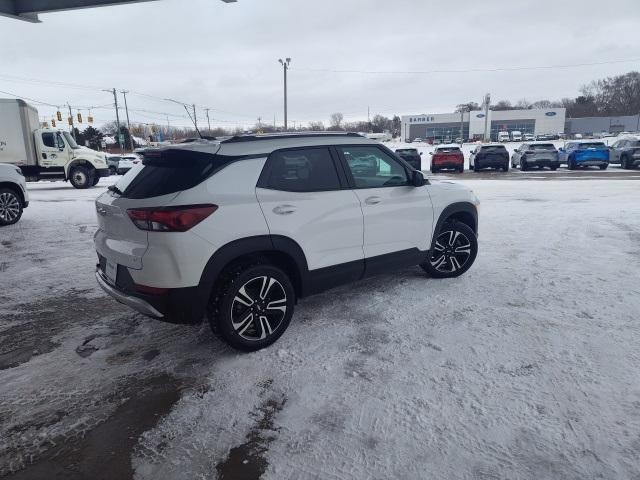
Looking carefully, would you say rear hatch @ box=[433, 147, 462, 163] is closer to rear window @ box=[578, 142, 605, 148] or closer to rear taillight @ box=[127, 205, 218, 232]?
rear window @ box=[578, 142, 605, 148]

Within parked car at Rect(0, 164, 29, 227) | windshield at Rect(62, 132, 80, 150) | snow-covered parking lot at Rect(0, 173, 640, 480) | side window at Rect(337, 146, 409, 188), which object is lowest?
snow-covered parking lot at Rect(0, 173, 640, 480)

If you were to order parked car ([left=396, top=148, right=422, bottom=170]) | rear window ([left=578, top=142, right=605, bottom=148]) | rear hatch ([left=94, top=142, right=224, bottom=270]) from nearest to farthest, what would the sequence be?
rear hatch ([left=94, top=142, right=224, bottom=270]) → rear window ([left=578, top=142, right=605, bottom=148]) → parked car ([left=396, top=148, right=422, bottom=170])

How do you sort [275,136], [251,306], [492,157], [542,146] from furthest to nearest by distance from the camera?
[492,157], [542,146], [275,136], [251,306]

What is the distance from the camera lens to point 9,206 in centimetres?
934

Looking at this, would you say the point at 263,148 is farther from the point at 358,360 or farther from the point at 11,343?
the point at 11,343

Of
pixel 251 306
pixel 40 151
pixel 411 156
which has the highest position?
pixel 40 151

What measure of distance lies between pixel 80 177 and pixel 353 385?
18811 millimetres

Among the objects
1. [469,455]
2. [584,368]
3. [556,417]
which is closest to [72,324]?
[469,455]

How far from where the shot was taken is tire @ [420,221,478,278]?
204 inches

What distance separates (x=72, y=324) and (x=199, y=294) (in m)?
1.91

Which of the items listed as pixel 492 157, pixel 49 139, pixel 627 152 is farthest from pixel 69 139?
pixel 627 152

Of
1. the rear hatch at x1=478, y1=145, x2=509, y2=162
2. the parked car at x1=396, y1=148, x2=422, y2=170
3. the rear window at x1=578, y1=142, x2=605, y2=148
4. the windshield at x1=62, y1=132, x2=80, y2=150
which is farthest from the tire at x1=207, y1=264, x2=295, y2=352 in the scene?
the rear window at x1=578, y1=142, x2=605, y2=148

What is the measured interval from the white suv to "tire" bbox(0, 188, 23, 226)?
23.7 feet

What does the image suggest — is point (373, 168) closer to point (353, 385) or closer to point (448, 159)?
point (353, 385)
